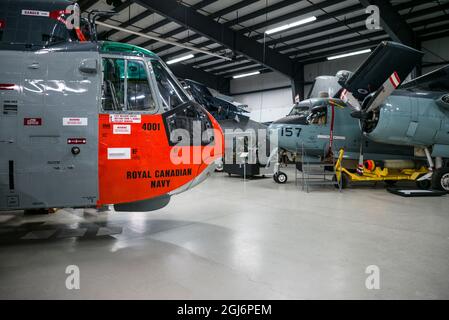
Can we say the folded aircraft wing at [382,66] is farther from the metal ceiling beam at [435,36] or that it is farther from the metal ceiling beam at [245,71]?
the metal ceiling beam at [245,71]

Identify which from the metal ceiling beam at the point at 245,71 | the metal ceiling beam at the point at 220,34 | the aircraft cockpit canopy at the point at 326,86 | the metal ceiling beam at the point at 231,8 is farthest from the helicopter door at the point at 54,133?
the metal ceiling beam at the point at 245,71

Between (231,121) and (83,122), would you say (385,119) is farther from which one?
(231,121)

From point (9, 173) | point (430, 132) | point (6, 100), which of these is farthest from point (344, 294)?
point (430, 132)

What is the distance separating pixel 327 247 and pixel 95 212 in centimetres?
432

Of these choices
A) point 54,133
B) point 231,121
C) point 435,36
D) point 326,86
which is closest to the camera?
point 54,133

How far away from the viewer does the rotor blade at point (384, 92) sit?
7.02 metres

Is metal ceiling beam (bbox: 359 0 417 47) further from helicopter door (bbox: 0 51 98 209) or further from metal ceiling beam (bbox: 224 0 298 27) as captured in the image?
helicopter door (bbox: 0 51 98 209)

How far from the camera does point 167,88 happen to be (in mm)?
3938

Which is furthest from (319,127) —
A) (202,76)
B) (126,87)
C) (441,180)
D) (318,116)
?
(202,76)

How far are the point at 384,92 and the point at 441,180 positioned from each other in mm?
3160

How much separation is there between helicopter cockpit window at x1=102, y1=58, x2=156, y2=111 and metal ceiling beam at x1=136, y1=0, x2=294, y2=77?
9082mm

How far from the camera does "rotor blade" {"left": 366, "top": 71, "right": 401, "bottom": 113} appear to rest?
7016 mm
